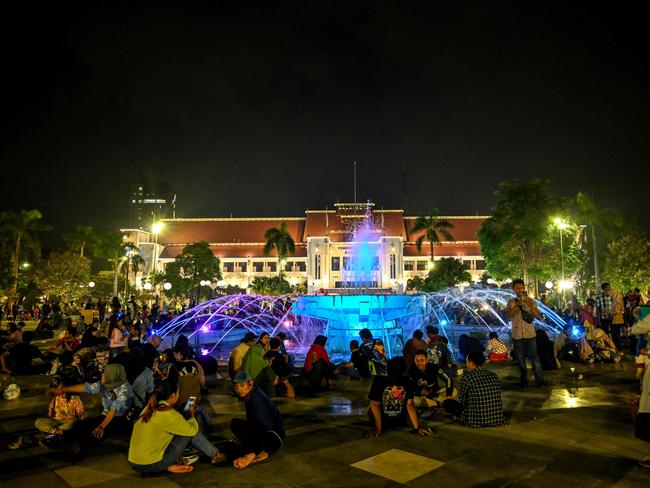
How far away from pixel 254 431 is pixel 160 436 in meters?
1.18

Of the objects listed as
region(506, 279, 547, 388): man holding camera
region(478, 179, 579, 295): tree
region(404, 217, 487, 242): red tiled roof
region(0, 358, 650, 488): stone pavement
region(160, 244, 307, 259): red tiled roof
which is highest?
region(404, 217, 487, 242): red tiled roof

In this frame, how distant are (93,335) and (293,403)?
24.3 feet

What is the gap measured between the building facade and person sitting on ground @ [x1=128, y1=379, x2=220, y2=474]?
69.4m

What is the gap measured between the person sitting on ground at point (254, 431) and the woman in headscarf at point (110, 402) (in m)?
2.14

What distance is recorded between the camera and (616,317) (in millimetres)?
15047

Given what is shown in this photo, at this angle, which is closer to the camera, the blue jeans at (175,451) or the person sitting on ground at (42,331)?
the blue jeans at (175,451)

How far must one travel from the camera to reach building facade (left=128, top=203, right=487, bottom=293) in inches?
3184

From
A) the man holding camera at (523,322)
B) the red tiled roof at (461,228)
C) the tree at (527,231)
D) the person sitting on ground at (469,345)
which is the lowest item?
the person sitting on ground at (469,345)

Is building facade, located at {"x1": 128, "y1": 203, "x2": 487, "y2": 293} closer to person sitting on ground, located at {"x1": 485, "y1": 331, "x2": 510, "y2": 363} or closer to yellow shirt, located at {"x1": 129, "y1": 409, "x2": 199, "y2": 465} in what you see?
person sitting on ground, located at {"x1": 485, "y1": 331, "x2": 510, "y2": 363}

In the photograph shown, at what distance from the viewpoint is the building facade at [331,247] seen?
8088 centimetres

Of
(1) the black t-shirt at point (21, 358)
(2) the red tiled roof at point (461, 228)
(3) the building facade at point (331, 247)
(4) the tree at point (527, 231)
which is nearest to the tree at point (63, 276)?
(3) the building facade at point (331, 247)

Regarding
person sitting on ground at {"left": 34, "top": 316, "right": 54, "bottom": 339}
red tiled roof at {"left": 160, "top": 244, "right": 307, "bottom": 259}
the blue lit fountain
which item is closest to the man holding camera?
the blue lit fountain

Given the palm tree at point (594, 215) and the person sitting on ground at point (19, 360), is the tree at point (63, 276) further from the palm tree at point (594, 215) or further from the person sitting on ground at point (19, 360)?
the palm tree at point (594, 215)

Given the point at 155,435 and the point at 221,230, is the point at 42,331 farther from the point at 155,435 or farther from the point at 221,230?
the point at 221,230
